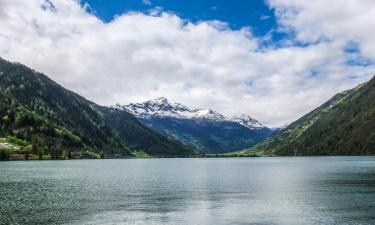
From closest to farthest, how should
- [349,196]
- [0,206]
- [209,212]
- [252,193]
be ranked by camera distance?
[209,212] → [0,206] → [349,196] → [252,193]

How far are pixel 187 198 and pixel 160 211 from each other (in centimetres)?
2123

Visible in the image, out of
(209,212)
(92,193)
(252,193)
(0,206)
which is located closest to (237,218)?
(209,212)

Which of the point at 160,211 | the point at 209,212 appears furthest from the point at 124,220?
the point at 209,212

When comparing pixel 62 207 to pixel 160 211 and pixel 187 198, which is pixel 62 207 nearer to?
pixel 160 211

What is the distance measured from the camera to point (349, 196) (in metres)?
98.2

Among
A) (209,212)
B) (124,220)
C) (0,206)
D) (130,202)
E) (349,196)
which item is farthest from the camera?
(349,196)

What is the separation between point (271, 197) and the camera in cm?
9869

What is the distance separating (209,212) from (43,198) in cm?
4318

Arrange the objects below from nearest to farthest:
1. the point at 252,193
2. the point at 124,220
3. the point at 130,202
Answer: the point at 124,220 < the point at 130,202 < the point at 252,193

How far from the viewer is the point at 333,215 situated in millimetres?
71938

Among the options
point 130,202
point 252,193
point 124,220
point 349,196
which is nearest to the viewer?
point 124,220

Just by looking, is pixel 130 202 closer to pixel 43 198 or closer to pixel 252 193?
pixel 43 198

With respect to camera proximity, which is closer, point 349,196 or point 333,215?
point 333,215

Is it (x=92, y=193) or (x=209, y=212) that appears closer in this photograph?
(x=209, y=212)
